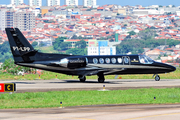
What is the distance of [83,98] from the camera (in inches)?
Result: 1469

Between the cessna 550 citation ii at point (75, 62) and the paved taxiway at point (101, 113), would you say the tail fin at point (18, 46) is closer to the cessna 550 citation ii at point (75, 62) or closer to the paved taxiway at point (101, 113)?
the cessna 550 citation ii at point (75, 62)

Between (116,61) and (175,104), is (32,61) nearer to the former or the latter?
(116,61)

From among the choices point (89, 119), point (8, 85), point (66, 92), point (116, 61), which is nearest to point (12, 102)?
point (8, 85)

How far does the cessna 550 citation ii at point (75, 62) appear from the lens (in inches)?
1971

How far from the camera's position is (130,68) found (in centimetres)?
5338

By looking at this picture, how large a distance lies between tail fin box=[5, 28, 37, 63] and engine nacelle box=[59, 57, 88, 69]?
384cm

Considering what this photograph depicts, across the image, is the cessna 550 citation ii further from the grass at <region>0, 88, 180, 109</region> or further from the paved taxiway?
the paved taxiway

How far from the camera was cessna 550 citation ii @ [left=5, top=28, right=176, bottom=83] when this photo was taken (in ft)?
164

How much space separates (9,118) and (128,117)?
22.9 ft

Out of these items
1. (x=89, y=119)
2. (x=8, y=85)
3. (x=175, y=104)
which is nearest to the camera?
(x=89, y=119)

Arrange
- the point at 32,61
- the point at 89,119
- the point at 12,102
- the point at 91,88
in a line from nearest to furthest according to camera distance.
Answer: the point at 89,119
the point at 12,102
the point at 91,88
the point at 32,61

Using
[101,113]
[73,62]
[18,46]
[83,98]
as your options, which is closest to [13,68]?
[73,62]

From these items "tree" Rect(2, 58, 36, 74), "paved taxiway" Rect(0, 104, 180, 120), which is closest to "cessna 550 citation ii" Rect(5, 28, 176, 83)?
"paved taxiway" Rect(0, 104, 180, 120)

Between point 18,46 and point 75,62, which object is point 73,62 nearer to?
point 75,62
